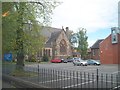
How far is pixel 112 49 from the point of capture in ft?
177

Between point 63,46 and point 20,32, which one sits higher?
point 63,46

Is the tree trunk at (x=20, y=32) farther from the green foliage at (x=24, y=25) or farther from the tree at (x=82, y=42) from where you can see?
the tree at (x=82, y=42)

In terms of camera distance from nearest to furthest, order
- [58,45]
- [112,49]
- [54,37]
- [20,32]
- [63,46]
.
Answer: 1. [20,32]
2. [112,49]
3. [58,45]
4. [54,37]
5. [63,46]

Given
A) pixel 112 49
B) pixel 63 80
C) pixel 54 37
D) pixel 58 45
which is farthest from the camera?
pixel 54 37

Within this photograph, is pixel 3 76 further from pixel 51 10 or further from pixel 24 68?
pixel 51 10

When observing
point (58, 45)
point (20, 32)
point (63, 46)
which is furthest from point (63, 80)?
point (63, 46)

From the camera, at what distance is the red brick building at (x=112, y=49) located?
5262cm

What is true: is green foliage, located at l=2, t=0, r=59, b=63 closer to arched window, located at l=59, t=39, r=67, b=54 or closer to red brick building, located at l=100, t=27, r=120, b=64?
red brick building, located at l=100, t=27, r=120, b=64

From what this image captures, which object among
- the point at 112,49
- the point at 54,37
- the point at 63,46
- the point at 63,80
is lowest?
the point at 63,80

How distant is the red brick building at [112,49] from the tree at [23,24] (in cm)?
3278

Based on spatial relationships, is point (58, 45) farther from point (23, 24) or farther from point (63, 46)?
point (23, 24)

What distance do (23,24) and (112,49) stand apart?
37.1 m

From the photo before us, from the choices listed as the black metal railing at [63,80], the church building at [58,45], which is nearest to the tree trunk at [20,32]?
the black metal railing at [63,80]

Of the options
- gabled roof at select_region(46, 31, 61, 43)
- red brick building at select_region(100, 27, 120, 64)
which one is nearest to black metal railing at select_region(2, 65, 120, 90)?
red brick building at select_region(100, 27, 120, 64)
